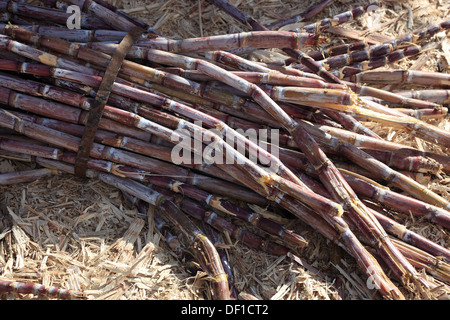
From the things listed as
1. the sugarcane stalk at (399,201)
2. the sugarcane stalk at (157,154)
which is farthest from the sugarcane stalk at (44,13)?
the sugarcane stalk at (399,201)

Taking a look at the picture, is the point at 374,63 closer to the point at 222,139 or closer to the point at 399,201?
the point at 399,201

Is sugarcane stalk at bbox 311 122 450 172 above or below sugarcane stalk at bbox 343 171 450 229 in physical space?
above

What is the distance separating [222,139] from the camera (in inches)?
114

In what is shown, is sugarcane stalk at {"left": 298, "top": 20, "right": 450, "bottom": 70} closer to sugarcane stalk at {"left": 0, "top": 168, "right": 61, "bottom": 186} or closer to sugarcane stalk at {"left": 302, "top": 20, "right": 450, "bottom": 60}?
sugarcane stalk at {"left": 302, "top": 20, "right": 450, "bottom": 60}

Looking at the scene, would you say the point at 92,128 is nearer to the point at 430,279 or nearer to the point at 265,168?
the point at 265,168

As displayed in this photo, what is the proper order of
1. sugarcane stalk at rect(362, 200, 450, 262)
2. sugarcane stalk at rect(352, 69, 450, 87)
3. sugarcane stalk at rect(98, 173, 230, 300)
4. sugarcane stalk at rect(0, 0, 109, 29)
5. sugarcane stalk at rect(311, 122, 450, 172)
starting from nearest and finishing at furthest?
sugarcane stalk at rect(98, 173, 230, 300) → sugarcane stalk at rect(362, 200, 450, 262) → sugarcane stalk at rect(311, 122, 450, 172) → sugarcane stalk at rect(0, 0, 109, 29) → sugarcane stalk at rect(352, 69, 450, 87)

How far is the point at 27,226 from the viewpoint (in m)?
2.92

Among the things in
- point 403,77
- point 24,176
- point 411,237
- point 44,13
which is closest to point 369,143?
point 411,237

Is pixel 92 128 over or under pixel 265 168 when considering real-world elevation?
over

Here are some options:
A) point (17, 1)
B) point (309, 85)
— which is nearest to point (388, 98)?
point (309, 85)

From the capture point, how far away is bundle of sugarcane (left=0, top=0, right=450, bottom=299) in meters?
2.80

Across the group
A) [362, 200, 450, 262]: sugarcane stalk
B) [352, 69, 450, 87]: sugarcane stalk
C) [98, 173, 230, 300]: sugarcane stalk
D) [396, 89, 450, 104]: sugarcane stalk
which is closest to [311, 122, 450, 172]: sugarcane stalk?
[362, 200, 450, 262]: sugarcane stalk

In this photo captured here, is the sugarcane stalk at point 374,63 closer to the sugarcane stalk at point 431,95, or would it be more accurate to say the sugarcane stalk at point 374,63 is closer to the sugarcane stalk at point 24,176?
the sugarcane stalk at point 431,95

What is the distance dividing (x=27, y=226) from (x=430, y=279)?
2671mm
